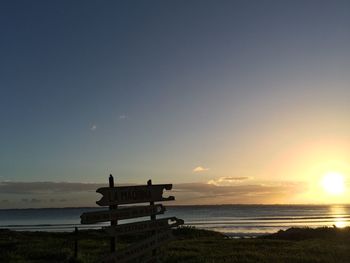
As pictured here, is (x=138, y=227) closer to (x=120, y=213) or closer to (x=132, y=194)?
(x=132, y=194)

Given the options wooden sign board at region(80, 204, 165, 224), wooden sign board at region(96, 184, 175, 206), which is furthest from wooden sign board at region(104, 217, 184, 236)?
wooden sign board at region(96, 184, 175, 206)

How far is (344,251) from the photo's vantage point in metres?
23.7

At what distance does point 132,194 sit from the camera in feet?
44.0

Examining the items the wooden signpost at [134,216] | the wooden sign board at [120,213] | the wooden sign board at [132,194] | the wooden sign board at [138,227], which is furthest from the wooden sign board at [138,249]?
the wooden sign board at [132,194]

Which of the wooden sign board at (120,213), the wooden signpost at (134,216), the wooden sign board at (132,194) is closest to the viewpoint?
the wooden sign board at (120,213)

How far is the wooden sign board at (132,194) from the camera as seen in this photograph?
11984mm

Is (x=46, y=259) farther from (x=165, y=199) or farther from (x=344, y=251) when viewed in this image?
(x=344, y=251)

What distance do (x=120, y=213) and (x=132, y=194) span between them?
1.12 meters

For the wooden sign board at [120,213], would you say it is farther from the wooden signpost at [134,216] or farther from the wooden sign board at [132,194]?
the wooden sign board at [132,194]

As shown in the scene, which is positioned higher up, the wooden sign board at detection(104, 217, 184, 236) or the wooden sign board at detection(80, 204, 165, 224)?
the wooden sign board at detection(80, 204, 165, 224)

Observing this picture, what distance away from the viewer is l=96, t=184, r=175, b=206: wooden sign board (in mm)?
11984

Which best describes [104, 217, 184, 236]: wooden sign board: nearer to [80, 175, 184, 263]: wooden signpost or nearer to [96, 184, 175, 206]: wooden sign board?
[80, 175, 184, 263]: wooden signpost

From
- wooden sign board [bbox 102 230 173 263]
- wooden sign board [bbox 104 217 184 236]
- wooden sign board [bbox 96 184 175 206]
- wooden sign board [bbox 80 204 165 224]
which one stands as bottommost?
wooden sign board [bbox 102 230 173 263]

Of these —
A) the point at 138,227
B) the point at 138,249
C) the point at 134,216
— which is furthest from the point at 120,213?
the point at 138,249
